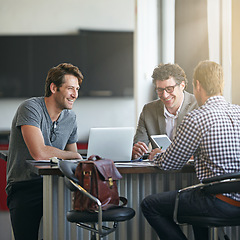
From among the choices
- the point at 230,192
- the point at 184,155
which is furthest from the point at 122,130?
the point at 230,192

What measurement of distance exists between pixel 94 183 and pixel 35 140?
796mm

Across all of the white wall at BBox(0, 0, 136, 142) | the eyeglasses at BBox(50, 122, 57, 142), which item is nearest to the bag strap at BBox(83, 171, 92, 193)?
the eyeglasses at BBox(50, 122, 57, 142)

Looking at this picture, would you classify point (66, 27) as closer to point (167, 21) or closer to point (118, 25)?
point (118, 25)

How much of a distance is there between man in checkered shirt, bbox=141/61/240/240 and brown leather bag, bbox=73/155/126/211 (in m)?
0.27

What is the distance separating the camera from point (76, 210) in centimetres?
243

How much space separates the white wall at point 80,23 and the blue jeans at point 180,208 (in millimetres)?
3573

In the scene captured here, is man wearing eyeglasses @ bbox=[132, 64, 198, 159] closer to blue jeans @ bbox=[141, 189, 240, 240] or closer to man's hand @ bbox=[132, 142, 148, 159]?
man's hand @ bbox=[132, 142, 148, 159]

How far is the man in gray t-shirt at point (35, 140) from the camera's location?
2.95m

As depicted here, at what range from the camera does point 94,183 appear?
2367 mm

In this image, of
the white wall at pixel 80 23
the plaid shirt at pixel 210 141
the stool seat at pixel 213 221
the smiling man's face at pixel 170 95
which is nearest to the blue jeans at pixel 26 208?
the plaid shirt at pixel 210 141

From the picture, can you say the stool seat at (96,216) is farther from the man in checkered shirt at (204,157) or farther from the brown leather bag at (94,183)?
the man in checkered shirt at (204,157)

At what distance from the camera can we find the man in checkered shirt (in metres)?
2.39

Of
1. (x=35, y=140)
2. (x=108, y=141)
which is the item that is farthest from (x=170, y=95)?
(x=35, y=140)

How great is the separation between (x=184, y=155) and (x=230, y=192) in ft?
1.06
